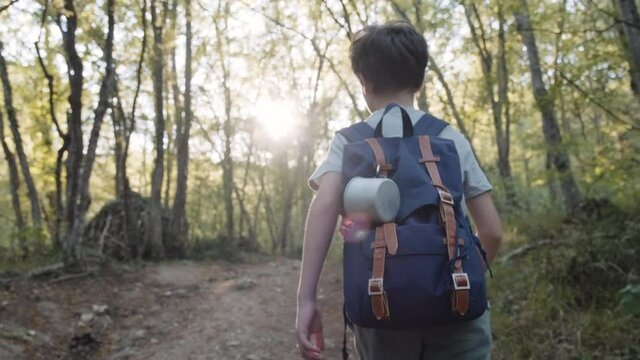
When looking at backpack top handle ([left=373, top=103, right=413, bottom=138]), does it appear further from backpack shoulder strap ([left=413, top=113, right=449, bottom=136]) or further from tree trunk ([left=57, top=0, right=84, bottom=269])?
tree trunk ([left=57, top=0, right=84, bottom=269])

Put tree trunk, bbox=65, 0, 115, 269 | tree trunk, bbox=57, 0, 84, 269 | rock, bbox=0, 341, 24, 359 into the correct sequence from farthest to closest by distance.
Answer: tree trunk, bbox=65, 0, 115, 269 < tree trunk, bbox=57, 0, 84, 269 < rock, bbox=0, 341, 24, 359

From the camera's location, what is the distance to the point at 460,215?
1526 millimetres

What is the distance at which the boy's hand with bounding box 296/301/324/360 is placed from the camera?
157 cm

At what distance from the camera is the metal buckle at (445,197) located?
148cm

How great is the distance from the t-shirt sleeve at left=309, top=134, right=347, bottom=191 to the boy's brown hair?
225 mm

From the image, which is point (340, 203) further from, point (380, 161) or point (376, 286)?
point (376, 286)

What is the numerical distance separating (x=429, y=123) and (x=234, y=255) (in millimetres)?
10956

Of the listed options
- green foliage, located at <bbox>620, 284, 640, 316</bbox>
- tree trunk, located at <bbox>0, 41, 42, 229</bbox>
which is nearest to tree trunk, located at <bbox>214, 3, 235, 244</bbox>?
tree trunk, located at <bbox>0, 41, 42, 229</bbox>

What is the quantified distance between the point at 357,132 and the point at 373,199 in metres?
0.35

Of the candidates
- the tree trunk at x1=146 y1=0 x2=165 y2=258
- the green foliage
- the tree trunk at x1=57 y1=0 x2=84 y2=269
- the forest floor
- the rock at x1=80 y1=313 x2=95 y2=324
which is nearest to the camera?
the green foliage

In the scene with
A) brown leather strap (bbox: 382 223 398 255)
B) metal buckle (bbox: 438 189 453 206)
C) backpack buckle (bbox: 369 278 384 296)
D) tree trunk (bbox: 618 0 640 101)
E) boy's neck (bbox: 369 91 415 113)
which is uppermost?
tree trunk (bbox: 618 0 640 101)

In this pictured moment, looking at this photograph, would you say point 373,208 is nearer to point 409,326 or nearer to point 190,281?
point 409,326

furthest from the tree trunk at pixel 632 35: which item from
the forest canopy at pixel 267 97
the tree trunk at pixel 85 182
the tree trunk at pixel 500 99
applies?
the tree trunk at pixel 85 182

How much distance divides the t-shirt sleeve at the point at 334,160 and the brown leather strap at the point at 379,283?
0.32 metres
